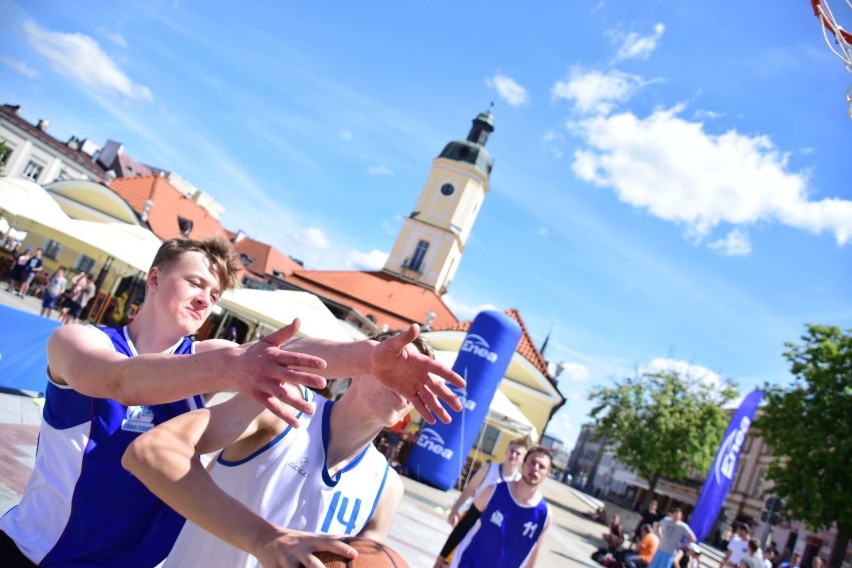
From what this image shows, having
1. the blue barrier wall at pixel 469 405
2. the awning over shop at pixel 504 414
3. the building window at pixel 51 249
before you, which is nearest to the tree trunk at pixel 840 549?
the awning over shop at pixel 504 414

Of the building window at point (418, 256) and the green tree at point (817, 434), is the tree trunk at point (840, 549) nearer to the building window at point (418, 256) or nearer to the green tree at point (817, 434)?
the green tree at point (817, 434)

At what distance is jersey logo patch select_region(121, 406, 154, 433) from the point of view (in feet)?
6.88

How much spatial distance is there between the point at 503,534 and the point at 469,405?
9.78 meters

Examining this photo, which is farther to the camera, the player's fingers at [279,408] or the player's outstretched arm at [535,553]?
the player's outstretched arm at [535,553]

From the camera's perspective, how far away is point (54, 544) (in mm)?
1949

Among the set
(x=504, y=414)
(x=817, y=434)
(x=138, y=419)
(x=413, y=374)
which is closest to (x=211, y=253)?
(x=138, y=419)

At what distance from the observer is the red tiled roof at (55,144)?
4586cm

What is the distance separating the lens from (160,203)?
120 feet

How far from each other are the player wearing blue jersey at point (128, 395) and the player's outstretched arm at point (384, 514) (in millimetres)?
675

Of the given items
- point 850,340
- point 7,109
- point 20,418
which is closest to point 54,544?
point 20,418

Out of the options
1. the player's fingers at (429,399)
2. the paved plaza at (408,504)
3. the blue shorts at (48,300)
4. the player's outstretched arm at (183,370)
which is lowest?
the paved plaza at (408,504)

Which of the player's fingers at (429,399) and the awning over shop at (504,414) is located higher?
the awning over shop at (504,414)

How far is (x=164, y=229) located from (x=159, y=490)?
36.5 metres

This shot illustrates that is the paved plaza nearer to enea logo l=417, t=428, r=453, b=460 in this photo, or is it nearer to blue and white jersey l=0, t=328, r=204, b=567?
enea logo l=417, t=428, r=453, b=460
